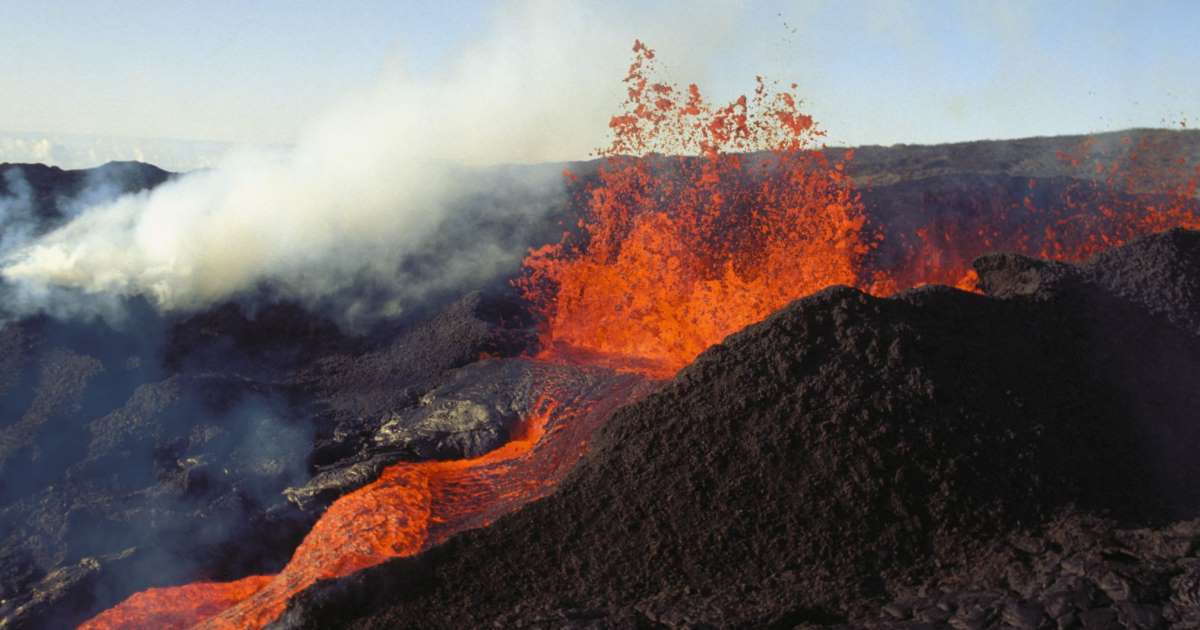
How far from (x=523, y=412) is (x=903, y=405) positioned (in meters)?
4.38

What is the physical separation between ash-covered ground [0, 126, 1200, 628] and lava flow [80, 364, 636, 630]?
11.0 inches

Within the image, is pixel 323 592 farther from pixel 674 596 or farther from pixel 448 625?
pixel 674 596

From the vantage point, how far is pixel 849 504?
6.06 m

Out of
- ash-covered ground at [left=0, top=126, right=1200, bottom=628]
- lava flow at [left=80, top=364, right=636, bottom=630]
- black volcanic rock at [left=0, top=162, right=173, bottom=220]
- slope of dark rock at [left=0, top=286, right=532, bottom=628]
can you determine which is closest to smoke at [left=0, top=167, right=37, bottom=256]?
black volcanic rock at [left=0, top=162, right=173, bottom=220]

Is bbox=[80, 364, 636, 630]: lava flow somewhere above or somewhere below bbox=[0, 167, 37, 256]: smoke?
below

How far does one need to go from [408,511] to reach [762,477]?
315 cm

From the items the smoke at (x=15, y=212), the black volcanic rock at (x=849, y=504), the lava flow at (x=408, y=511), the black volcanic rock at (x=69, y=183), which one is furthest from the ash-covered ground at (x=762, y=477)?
the black volcanic rock at (x=69, y=183)

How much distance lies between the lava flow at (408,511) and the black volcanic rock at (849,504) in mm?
917

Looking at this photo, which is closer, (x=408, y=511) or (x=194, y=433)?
(x=408, y=511)

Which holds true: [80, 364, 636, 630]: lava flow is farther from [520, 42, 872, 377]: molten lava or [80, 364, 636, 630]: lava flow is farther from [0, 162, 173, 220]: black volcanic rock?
[0, 162, 173, 220]: black volcanic rock

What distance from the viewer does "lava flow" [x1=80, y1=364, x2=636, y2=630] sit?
705cm

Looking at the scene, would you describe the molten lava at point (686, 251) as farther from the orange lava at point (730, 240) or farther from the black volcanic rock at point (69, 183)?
the black volcanic rock at point (69, 183)

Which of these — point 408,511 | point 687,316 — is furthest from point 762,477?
point 687,316

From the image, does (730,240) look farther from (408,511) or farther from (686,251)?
(408,511)
